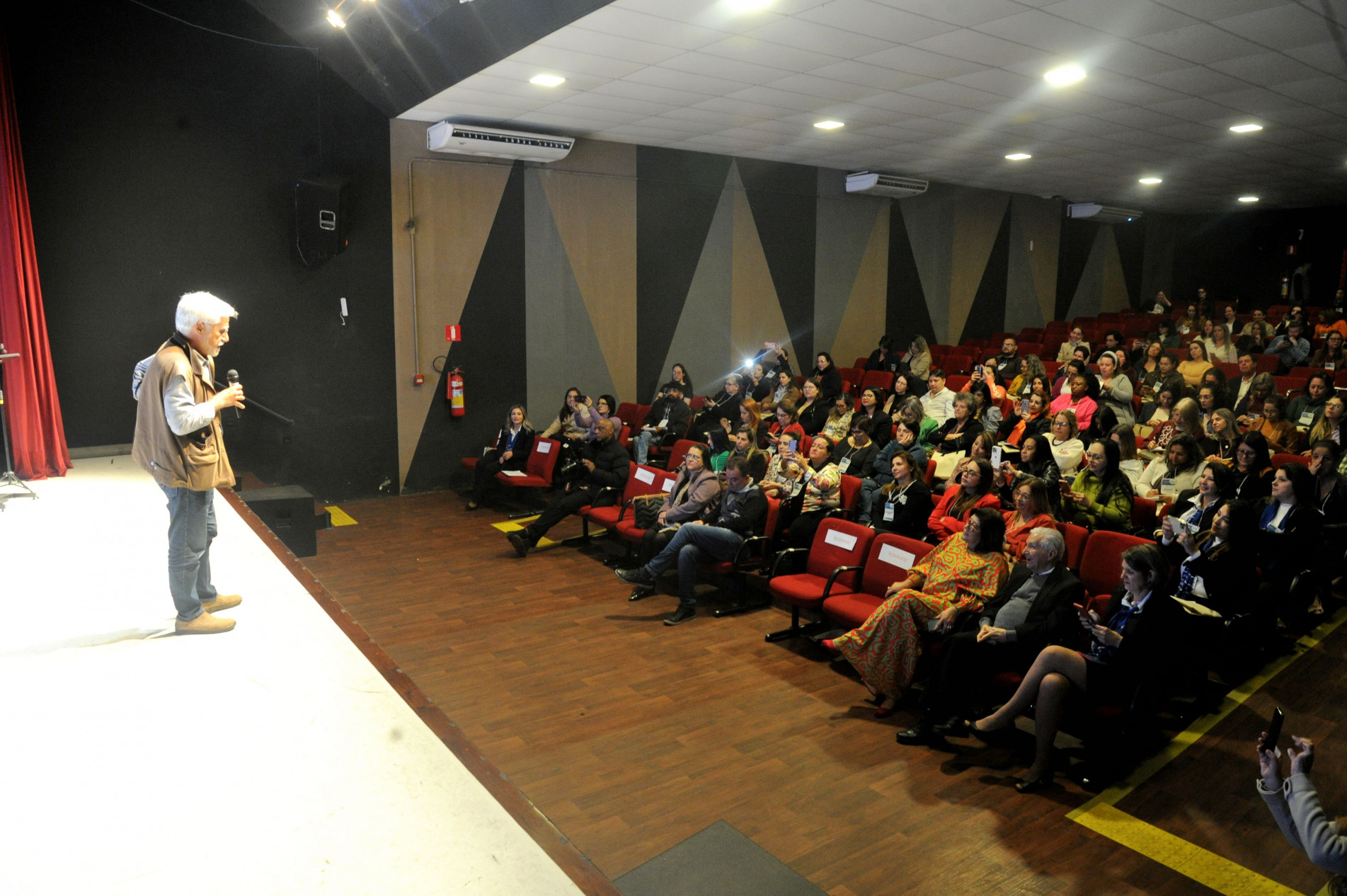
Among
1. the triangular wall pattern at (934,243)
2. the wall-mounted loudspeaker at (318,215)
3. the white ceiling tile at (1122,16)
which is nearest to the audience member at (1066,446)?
the white ceiling tile at (1122,16)

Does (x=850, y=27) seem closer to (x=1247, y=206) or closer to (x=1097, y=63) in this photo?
(x=1097, y=63)

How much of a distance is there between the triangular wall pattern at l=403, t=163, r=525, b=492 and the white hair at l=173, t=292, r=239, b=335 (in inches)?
184

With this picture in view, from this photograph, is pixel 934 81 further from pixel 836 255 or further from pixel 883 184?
pixel 836 255

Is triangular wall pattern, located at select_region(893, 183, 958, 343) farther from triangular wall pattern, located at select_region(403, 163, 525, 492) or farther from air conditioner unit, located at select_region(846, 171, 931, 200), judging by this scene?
triangular wall pattern, located at select_region(403, 163, 525, 492)


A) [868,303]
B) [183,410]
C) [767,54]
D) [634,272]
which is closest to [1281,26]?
[767,54]

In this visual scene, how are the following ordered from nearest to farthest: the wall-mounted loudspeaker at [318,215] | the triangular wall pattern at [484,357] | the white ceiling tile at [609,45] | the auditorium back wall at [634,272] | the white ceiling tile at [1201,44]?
the white ceiling tile at [1201,44]
the white ceiling tile at [609,45]
the wall-mounted loudspeaker at [318,215]
the auditorium back wall at [634,272]
the triangular wall pattern at [484,357]

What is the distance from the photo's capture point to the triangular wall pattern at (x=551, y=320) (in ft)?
26.0

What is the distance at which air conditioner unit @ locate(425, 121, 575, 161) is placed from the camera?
6988mm

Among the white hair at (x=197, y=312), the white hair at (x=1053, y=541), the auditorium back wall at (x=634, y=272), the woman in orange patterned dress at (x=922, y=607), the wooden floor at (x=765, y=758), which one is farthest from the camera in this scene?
the auditorium back wall at (x=634, y=272)

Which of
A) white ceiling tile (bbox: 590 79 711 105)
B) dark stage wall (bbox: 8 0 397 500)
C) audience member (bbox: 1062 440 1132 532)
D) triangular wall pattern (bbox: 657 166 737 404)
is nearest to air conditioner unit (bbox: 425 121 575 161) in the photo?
dark stage wall (bbox: 8 0 397 500)

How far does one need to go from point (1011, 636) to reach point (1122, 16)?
331cm

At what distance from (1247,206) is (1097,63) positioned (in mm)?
10605

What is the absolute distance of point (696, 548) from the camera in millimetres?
4883

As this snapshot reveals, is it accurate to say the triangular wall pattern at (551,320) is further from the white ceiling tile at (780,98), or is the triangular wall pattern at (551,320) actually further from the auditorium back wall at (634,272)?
the white ceiling tile at (780,98)
